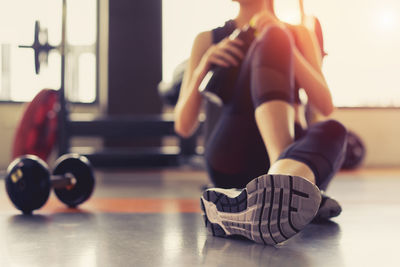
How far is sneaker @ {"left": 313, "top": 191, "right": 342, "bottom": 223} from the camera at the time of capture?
1080mm

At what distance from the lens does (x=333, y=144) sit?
93 centimetres

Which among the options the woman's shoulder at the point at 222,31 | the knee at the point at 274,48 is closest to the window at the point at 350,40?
the woman's shoulder at the point at 222,31

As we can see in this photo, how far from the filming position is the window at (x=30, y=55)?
10.7 ft

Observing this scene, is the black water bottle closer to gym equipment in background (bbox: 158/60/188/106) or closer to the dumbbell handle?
the dumbbell handle

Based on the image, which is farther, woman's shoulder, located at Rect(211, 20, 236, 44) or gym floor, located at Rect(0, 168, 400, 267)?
woman's shoulder, located at Rect(211, 20, 236, 44)

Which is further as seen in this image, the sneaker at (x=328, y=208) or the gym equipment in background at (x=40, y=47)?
the gym equipment in background at (x=40, y=47)

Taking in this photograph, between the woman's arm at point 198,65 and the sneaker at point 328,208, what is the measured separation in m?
0.38

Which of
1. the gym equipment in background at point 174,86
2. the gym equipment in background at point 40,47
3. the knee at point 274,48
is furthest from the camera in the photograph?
the gym equipment in background at point 174,86

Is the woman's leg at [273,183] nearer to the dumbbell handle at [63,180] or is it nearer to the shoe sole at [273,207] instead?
the shoe sole at [273,207]

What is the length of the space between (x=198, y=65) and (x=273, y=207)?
68cm

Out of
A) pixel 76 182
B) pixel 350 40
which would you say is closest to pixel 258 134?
pixel 76 182

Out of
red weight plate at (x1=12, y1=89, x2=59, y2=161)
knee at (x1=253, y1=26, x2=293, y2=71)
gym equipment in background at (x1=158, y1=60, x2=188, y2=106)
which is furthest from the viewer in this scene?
gym equipment in background at (x1=158, y1=60, x2=188, y2=106)

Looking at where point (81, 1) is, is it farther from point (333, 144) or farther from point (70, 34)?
point (333, 144)

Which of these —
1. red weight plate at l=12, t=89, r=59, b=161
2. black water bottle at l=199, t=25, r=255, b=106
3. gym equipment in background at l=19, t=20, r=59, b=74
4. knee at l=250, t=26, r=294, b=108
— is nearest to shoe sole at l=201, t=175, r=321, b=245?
knee at l=250, t=26, r=294, b=108
